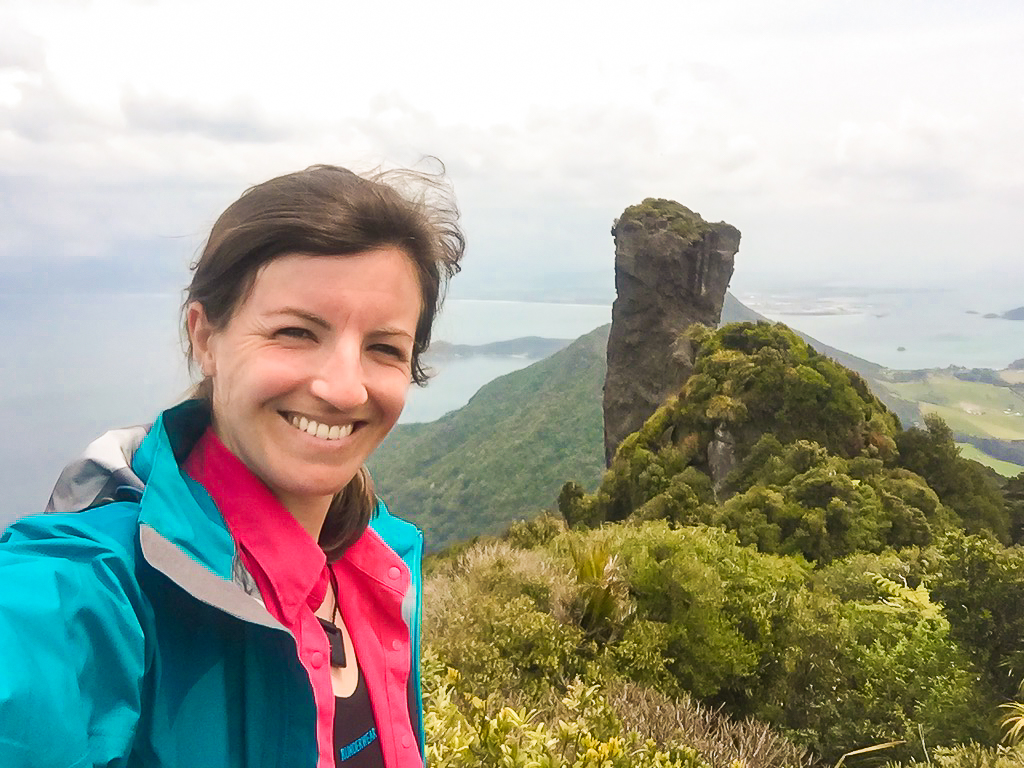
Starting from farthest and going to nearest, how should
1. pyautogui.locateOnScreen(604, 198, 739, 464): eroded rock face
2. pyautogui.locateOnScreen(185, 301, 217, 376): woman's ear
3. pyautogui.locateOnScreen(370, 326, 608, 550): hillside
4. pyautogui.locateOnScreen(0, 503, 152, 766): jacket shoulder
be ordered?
pyautogui.locateOnScreen(370, 326, 608, 550): hillside
pyautogui.locateOnScreen(604, 198, 739, 464): eroded rock face
pyautogui.locateOnScreen(185, 301, 217, 376): woman's ear
pyautogui.locateOnScreen(0, 503, 152, 766): jacket shoulder

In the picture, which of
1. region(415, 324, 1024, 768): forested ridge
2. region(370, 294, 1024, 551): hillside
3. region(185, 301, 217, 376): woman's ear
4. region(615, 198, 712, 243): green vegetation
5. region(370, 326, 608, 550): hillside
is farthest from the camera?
region(370, 326, 608, 550): hillside

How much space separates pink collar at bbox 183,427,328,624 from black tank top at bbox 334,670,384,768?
26cm

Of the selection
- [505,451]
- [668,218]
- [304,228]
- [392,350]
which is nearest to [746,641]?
[392,350]

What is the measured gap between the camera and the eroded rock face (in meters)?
29.2

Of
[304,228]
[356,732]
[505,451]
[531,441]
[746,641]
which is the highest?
[304,228]

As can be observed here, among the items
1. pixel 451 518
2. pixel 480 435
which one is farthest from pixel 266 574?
pixel 480 435

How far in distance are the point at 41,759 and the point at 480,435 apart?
72826mm

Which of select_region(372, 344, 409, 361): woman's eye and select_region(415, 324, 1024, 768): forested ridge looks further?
select_region(415, 324, 1024, 768): forested ridge

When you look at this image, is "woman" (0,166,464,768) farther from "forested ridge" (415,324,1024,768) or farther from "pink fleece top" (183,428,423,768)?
"forested ridge" (415,324,1024,768)

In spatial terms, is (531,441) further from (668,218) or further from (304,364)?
(304,364)

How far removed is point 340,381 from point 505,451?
201ft

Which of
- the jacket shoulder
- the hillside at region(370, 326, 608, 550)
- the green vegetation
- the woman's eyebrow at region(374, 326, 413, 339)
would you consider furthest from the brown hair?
the hillside at region(370, 326, 608, 550)

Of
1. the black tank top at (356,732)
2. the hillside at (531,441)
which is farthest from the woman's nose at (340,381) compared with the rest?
the hillside at (531,441)

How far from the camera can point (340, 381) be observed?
1297mm
